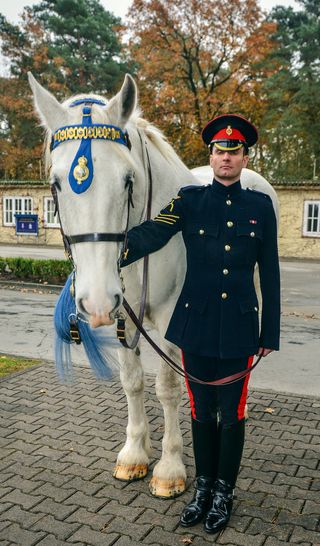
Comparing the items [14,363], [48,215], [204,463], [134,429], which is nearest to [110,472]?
[134,429]

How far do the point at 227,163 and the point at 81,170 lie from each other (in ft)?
2.87

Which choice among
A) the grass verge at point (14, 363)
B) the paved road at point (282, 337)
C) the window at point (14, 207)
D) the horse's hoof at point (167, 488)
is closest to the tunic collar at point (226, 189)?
the horse's hoof at point (167, 488)

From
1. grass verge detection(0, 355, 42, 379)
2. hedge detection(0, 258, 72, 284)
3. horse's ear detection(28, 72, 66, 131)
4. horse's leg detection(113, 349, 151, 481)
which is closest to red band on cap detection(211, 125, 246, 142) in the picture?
horse's ear detection(28, 72, 66, 131)

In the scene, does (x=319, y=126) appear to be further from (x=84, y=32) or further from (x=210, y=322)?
(x=210, y=322)

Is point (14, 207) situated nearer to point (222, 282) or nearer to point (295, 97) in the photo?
point (295, 97)

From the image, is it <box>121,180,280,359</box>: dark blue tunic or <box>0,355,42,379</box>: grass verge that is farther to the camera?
<box>0,355,42,379</box>: grass verge

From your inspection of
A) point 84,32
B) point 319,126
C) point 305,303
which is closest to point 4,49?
point 84,32

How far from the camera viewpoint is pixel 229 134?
106 inches

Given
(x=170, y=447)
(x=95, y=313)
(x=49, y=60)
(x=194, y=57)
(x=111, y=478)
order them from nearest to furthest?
(x=95, y=313)
(x=170, y=447)
(x=111, y=478)
(x=194, y=57)
(x=49, y=60)

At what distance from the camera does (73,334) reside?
2.67 metres

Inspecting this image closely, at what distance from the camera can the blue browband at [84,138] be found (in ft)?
7.16

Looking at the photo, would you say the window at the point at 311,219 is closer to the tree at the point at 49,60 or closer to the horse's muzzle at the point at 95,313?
the tree at the point at 49,60

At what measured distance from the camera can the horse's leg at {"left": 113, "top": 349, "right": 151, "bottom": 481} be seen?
11.1ft

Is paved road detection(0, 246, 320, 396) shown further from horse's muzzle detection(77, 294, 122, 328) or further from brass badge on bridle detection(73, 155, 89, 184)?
brass badge on bridle detection(73, 155, 89, 184)
